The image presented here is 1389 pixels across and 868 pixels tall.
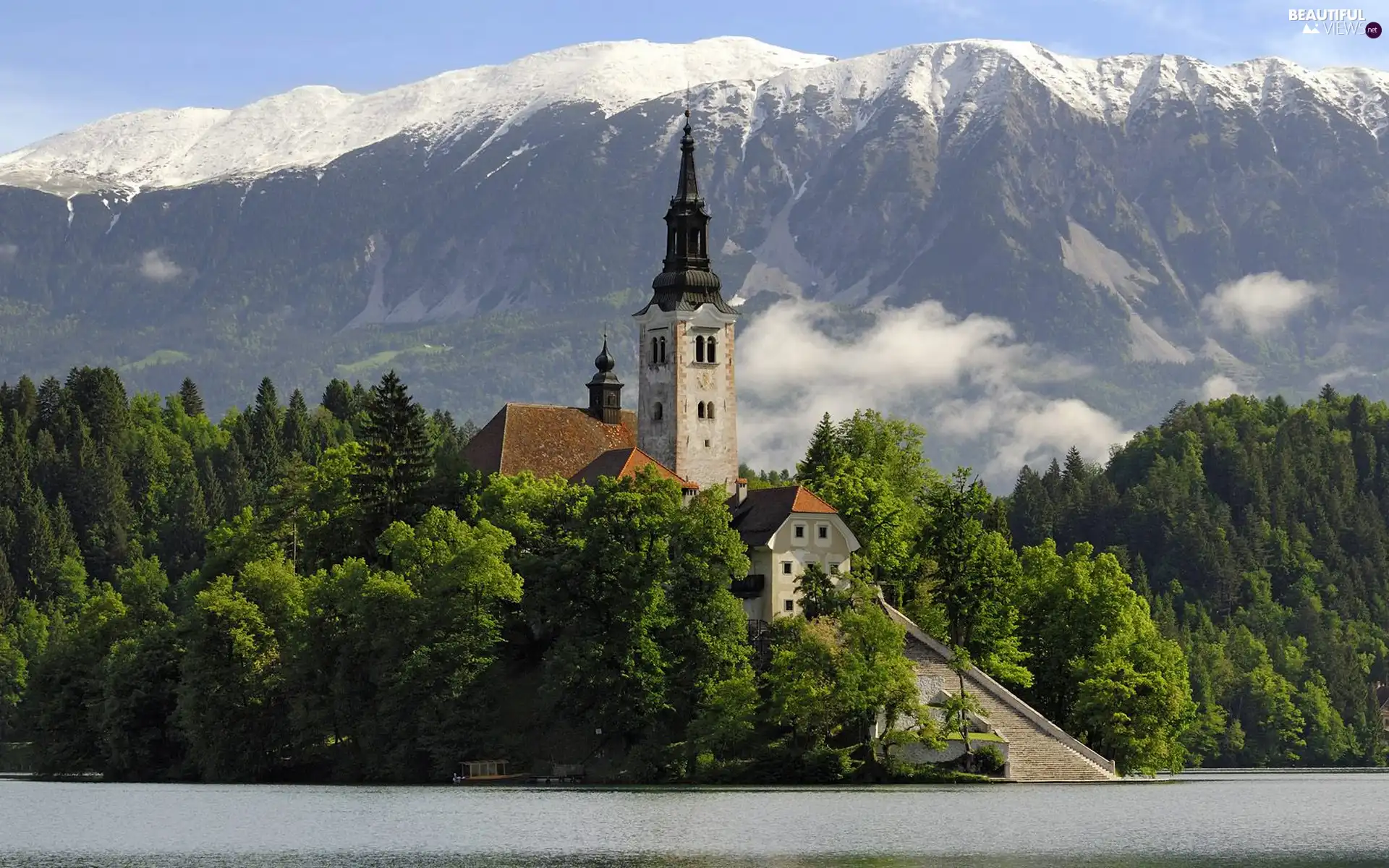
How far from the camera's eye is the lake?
6756cm

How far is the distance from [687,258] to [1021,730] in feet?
131

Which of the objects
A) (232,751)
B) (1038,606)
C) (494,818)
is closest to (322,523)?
(232,751)

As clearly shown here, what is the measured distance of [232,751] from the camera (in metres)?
110

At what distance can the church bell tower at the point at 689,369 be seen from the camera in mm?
132375

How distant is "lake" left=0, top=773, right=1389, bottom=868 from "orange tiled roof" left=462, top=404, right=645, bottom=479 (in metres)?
29.2

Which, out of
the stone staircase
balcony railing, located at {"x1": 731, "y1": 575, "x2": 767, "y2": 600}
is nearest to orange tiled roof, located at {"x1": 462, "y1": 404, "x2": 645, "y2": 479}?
balcony railing, located at {"x1": 731, "y1": 575, "x2": 767, "y2": 600}

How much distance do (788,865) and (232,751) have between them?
49.9 metres

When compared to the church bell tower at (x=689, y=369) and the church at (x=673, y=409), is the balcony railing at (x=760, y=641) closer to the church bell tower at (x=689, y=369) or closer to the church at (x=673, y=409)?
the church at (x=673, y=409)

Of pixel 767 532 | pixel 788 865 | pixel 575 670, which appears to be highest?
pixel 767 532

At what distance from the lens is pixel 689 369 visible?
437ft

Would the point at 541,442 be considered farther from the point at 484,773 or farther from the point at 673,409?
the point at 484,773

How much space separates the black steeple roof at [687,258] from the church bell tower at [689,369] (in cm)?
4

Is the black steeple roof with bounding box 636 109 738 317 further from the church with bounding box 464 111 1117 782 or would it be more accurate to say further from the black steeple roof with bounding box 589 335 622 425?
the black steeple roof with bounding box 589 335 622 425

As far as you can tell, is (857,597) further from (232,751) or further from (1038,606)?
(232,751)
